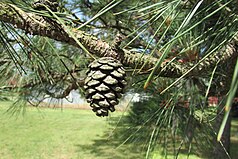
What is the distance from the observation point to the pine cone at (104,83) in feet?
0.98

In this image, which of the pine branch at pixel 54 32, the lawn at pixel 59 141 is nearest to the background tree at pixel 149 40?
the pine branch at pixel 54 32

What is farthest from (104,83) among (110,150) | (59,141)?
(59,141)

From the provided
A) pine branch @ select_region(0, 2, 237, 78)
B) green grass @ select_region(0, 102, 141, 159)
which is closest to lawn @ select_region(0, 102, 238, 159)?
green grass @ select_region(0, 102, 141, 159)

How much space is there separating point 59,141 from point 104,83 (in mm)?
3055

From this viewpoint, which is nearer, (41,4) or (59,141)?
(41,4)

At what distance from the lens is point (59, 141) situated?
3217mm

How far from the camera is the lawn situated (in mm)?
2629

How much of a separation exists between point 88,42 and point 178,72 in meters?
0.15

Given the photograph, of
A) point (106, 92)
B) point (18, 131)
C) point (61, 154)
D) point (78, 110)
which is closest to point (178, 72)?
point (106, 92)

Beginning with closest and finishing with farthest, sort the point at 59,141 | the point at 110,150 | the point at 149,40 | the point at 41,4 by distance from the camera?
the point at 41,4 < the point at 149,40 < the point at 110,150 < the point at 59,141

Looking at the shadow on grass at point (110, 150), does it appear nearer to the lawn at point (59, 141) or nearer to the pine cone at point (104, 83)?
the lawn at point (59, 141)

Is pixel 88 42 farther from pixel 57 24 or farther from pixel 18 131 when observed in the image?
pixel 18 131

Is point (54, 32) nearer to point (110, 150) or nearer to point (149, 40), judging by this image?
point (149, 40)

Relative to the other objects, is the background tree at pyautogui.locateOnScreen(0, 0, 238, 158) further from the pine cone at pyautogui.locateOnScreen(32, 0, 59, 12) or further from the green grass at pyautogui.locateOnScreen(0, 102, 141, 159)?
the green grass at pyautogui.locateOnScreen(0, 102, 141, 159)
